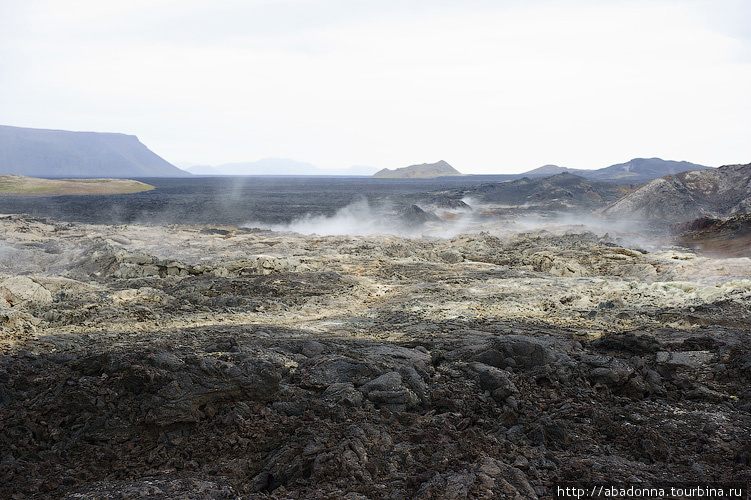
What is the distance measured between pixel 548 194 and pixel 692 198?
2337 centimetres

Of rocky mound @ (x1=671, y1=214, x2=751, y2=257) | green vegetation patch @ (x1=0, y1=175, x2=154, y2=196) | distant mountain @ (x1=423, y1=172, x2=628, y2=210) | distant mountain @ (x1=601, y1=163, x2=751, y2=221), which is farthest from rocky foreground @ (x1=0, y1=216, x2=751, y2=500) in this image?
green vegetation patch @ (x1=0, y1=175, x2=154, y2=196)

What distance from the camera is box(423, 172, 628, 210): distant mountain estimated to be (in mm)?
61403

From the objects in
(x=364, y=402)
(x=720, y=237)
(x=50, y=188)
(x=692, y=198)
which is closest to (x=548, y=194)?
(x=692, y=198)

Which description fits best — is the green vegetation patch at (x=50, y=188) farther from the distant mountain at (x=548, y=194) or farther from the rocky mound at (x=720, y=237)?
the rocky mound at (x=720, y=237)

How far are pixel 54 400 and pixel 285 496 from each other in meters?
2.87

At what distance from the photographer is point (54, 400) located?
16.6 feet

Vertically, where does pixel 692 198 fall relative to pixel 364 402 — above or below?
above

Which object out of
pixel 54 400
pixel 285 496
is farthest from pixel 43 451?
pixel 285 496

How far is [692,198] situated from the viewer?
43.6 m

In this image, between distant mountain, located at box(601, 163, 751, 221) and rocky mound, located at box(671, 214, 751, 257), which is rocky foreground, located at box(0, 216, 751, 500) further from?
distant mountain, located at box(601, 163, 751, 221)

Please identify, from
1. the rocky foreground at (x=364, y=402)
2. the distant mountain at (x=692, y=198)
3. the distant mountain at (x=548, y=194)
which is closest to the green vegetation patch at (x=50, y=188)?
the distant mountain at (x=548, y=194)

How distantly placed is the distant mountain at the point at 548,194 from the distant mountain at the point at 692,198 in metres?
12.1

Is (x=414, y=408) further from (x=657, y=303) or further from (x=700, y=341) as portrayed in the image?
(x=657, y=303)

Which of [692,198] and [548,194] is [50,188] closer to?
[548,194]
